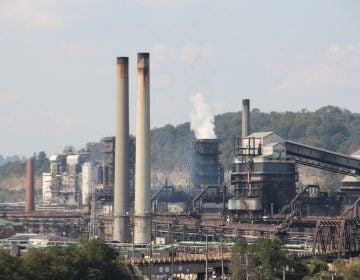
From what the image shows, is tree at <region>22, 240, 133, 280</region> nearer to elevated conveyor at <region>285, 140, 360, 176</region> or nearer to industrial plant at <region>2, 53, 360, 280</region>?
industrial plant at <region>2, 53, 360, 280</region>

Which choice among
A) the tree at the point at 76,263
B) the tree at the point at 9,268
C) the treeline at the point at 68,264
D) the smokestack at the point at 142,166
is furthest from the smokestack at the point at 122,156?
the tree at the point at 9,268

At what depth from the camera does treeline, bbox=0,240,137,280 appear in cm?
7612

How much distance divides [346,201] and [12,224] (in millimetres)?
38693

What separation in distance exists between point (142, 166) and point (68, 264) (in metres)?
40.1

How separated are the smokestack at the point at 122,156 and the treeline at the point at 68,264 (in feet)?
119

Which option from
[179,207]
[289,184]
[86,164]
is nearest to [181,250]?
[289,184]

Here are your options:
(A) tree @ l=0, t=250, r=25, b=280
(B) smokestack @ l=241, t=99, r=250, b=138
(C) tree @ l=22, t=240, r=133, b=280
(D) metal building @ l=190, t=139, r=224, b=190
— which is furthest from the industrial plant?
(A) tree @ l=0, t=250, r=25, b=280

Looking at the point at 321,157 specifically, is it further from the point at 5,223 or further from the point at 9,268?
the point at 9,268

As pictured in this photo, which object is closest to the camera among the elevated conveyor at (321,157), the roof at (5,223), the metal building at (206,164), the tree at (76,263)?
the tree at (76,263)

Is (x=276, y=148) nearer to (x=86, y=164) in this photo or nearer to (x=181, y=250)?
(x=181, y=250)

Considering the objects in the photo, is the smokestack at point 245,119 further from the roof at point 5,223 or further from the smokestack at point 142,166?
the smokestack at point 142,166

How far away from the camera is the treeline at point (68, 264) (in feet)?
250

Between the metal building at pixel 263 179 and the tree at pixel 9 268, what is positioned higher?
the metal building at pixel 263 179

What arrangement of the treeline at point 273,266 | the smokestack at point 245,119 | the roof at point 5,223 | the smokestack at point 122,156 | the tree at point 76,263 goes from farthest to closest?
1. the smokestack at point 245,119
2. the roof at point 5,223
3. the smokestack at point 122,156
4. the treeline at point 273,266
5. the tree at point 76,263
